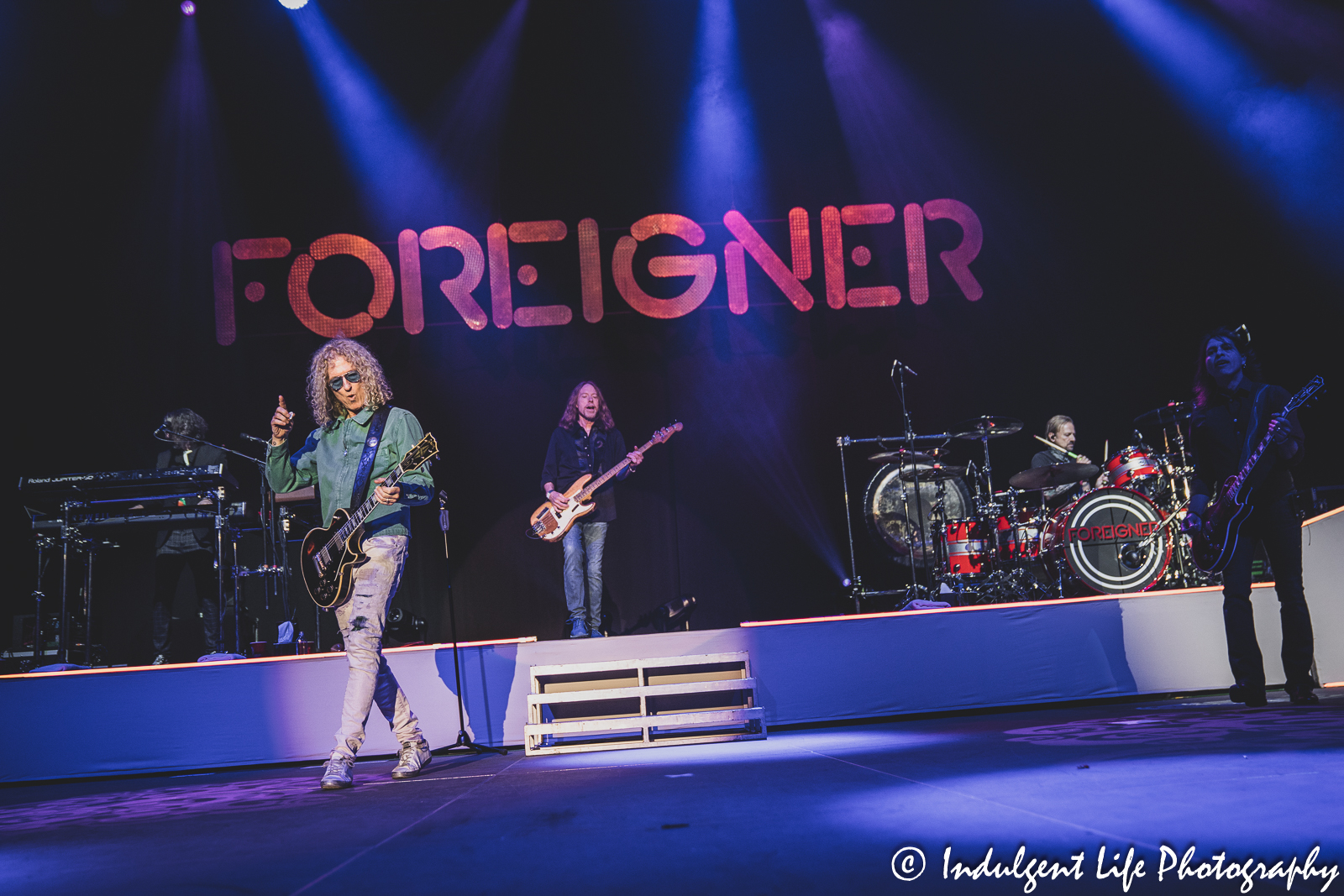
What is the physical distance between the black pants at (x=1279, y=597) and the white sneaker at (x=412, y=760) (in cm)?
404

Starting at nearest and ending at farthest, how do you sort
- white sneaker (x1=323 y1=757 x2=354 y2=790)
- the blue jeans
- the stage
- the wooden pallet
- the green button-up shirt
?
white sneaker (x1=323 y1=757 x2=354 y2=790)
the green button-up shirt
the wooden pallet
the stage
the blue jeans

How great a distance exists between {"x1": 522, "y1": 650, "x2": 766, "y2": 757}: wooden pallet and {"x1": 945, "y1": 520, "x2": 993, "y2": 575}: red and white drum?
3.13 meters

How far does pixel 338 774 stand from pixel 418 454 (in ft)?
4.70

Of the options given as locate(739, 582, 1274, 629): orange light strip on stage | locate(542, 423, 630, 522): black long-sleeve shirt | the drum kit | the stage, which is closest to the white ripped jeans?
the stage

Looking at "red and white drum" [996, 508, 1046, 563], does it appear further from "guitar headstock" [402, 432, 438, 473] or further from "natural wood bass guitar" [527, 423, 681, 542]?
"guitar headstock" [402, 432, 438, 473]

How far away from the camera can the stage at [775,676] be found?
570 cm

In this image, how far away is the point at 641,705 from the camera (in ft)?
18.2

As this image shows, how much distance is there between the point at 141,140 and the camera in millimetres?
9969

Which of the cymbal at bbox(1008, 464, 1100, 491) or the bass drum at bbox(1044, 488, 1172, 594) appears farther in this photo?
the cymbal at bbox(1008, 464, 1100, 491)

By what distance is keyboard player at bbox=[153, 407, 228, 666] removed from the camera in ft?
24.0

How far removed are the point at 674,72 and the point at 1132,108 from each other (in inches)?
187

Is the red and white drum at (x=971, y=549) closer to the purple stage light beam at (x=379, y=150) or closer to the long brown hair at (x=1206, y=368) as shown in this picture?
the long brown hair at (x=1206, y=368)

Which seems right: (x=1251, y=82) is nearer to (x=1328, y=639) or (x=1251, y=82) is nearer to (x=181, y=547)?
(x=1328, y=639)

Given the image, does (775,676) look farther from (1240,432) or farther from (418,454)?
(1240,432)
